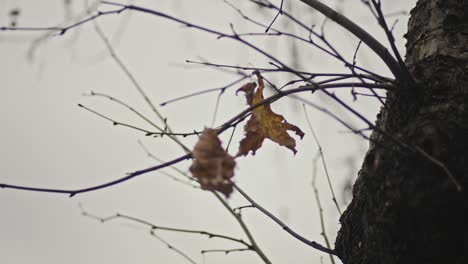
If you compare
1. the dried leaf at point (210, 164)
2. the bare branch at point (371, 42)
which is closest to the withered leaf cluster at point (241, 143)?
the dried leaf at point (210, 164)

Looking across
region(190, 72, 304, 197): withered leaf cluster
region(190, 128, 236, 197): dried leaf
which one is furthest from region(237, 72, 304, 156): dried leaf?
region(190, 128, 236, 197): dried leaf

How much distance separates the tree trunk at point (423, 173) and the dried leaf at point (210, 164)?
15.9 inches

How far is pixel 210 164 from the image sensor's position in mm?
1188

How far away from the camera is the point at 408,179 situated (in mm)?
1142

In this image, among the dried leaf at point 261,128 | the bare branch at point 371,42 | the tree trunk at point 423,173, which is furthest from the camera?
the dried leaf at point 261,128

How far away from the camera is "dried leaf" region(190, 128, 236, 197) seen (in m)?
1.18

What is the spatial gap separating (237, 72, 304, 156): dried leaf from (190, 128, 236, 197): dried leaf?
0.24 m

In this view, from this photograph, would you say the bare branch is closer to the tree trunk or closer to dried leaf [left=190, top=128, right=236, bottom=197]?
the tree trunk

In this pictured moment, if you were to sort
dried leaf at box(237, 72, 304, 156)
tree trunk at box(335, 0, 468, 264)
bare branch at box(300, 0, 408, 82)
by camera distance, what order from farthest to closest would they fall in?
dried leaf at box(237, 72, 304, 156), bare branch at box(300, 0, 408, 82), tree trunk at box(335, 0, 468, 264)

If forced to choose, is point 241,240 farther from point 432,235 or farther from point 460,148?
point 460,148

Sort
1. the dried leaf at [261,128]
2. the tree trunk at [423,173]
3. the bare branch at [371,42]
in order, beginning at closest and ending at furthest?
the tree trunk at [423,173] → the bare branch at [371,42] → the dried leaf at [261,128]

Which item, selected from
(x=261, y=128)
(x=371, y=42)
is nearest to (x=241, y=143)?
(x=261, y=128)

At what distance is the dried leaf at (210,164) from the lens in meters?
1.18

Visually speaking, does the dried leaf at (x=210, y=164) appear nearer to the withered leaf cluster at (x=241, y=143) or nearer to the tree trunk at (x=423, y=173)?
the withered leaf cluster at (x=241, y=143)
